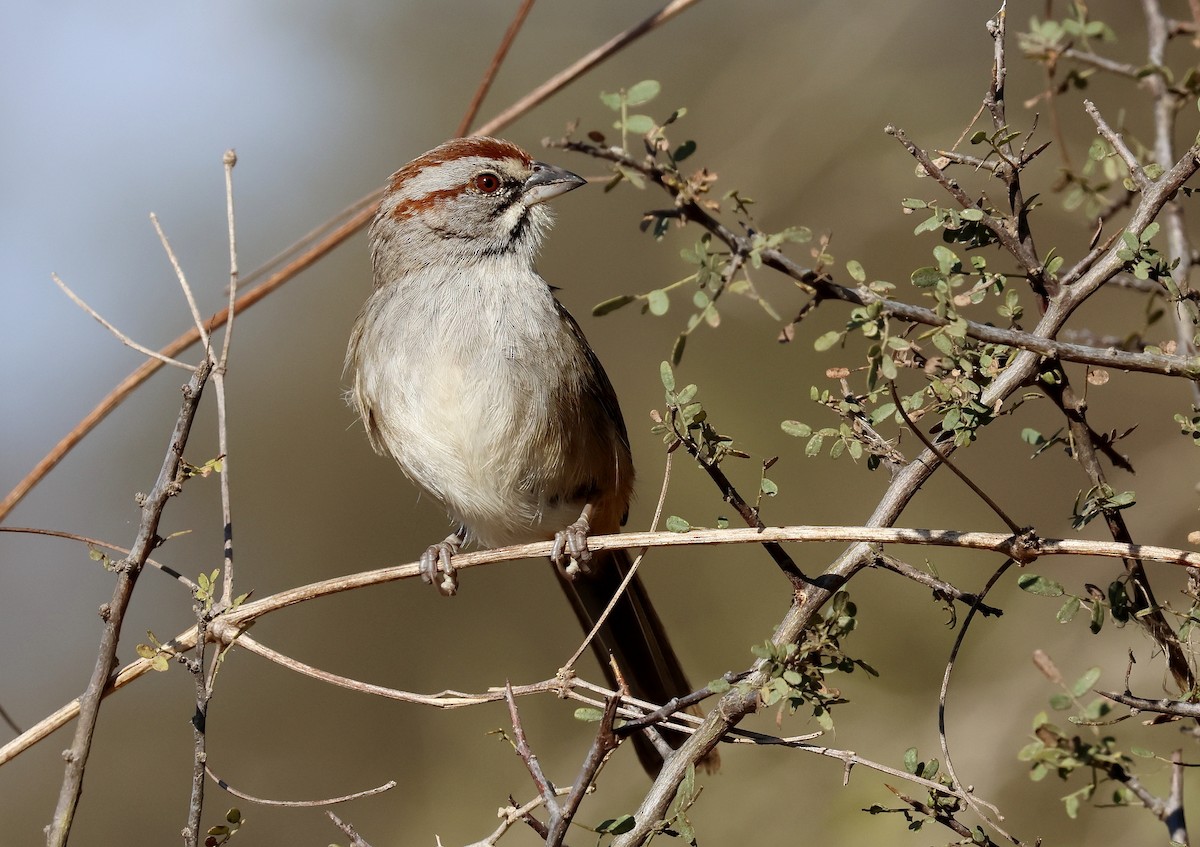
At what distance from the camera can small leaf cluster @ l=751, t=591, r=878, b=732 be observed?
2.10m

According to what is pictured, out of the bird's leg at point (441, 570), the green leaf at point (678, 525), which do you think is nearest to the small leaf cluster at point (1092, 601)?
the green leaf at point (678, 525)

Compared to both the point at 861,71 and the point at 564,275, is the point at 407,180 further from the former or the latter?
Result: the point at 564,275

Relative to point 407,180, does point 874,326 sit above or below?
below

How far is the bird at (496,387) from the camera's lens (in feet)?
13.2

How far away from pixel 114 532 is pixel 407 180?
4.50m

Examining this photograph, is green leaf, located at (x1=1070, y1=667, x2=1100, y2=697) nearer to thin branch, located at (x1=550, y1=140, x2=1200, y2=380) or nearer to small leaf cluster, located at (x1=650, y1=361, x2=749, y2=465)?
thin branch, located at (x1=550, y1=140, x2=1200, y2=380)

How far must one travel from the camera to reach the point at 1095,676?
5.96ft

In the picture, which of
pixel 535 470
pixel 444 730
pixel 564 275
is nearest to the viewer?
pixel 535 470

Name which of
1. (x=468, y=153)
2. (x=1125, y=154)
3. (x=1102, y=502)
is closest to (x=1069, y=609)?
(x=1102, y=502)

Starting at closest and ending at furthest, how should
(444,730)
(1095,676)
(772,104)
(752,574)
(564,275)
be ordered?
1. (1095,676)
2. (772,104)
3. (752,574)
4. (444,730)
5. (564,275)

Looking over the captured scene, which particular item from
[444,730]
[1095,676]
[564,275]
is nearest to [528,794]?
[444,730]

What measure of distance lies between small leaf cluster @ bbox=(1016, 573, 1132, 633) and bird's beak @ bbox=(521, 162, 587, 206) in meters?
2.75

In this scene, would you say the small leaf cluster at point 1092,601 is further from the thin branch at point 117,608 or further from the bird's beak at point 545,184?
the bird's beak at point 545,184

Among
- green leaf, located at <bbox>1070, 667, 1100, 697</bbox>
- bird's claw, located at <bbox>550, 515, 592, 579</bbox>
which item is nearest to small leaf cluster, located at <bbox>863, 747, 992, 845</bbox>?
green leaf, located at <bbox>1070, 667, 1100, 697</bbox>
